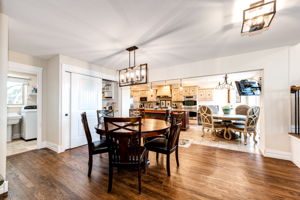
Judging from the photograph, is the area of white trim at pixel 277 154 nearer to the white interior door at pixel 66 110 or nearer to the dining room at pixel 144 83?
the dining room at pixel 144 83

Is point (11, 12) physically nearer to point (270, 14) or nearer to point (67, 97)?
point (67, 97)

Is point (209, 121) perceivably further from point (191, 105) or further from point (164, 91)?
point (164, 91)

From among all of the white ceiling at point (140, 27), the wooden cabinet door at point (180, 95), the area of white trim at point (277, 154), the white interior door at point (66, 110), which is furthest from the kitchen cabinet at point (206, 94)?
the white interior door at point (66, 110)

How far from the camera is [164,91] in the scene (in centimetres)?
755

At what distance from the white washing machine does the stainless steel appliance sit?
666cm

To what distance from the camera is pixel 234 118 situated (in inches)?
145

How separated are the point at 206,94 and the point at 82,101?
21.5 ft

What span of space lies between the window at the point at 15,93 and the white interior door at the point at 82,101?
2.68 metres

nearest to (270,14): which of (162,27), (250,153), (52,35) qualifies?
(162,27)

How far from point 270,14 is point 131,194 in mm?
2602

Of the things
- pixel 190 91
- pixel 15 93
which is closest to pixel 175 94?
pixel 190 91

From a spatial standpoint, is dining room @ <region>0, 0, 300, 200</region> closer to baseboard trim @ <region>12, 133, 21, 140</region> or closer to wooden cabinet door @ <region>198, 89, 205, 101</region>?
baseboard trim @ <region>12, 133, 21, 140</region>

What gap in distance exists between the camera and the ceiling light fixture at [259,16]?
1287 millimetres

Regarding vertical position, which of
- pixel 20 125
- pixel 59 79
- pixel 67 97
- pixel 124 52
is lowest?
pixel 20 125
